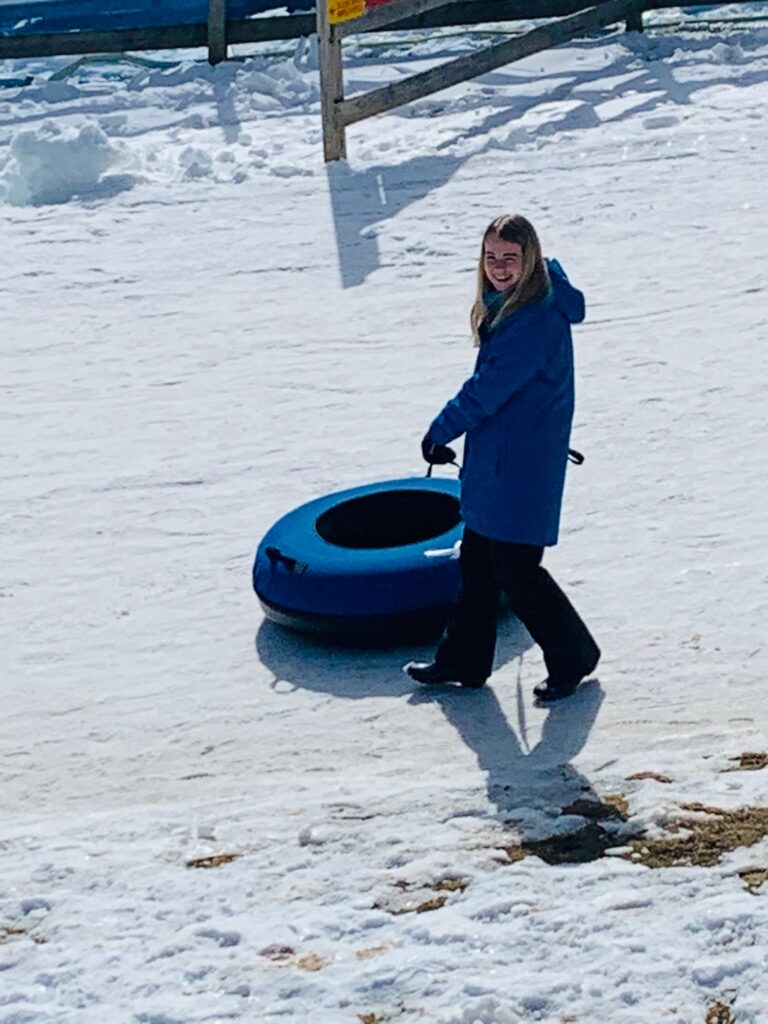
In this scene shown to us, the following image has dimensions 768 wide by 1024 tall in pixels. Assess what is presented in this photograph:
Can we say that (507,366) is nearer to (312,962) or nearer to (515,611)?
(515,611)

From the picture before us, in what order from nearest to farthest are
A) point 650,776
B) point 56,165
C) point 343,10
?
point 650,776 → point 343,10 → point 56,165

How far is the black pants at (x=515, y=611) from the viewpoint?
5.49 m

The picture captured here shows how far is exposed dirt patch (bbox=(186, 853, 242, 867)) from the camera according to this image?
4.64 m

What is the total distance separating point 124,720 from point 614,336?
13.8 feet

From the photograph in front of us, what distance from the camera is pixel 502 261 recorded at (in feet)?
17.2

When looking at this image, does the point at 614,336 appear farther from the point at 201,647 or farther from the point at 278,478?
the point at 201,647

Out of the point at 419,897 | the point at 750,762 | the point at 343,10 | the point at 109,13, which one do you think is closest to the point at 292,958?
the point at 419,897

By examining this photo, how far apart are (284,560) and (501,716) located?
1.00m

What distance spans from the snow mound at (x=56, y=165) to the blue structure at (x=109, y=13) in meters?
3.59

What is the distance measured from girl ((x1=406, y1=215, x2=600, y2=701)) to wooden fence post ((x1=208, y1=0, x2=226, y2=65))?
35.3ft

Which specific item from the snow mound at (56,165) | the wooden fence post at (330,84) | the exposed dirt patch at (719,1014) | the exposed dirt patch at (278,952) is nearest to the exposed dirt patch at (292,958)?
the exposed dirt patch at (278,952)

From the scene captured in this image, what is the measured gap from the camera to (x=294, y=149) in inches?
506

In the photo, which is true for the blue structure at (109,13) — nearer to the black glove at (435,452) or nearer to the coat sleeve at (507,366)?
the black glove at (435,452)

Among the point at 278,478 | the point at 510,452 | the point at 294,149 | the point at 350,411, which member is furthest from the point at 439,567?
the point at 294,149
